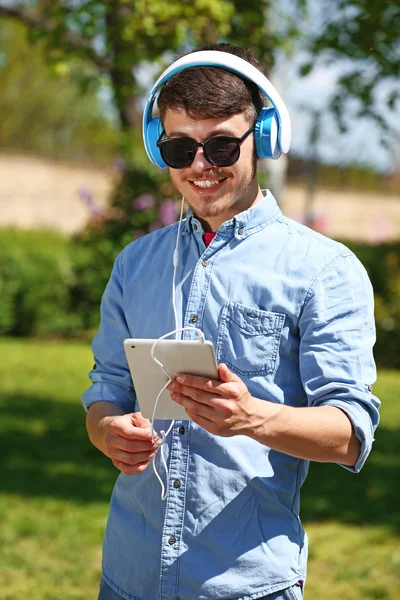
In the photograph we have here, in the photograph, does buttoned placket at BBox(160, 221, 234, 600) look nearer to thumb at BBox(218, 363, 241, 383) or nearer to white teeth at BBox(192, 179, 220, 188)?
white teeth at BBox(192, 179, 220, 188)

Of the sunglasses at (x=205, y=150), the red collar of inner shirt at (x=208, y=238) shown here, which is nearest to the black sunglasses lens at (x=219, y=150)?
the sunglasses at (x=205, y=150)

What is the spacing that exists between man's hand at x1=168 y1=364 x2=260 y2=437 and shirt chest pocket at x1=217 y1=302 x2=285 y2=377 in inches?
7.6

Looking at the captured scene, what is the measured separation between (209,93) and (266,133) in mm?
174

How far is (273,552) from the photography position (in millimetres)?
2023

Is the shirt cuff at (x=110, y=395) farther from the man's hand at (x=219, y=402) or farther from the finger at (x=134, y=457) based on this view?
the man's hand at (x=219, y=402)

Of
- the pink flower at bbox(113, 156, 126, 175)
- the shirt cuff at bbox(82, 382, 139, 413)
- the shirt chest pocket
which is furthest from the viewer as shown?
the pink flower at bbox(113, 156, 126, 175)

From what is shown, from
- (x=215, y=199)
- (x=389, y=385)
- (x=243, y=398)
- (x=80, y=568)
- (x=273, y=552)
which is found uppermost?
(x=215, y=199)

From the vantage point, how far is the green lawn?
4.90 meters

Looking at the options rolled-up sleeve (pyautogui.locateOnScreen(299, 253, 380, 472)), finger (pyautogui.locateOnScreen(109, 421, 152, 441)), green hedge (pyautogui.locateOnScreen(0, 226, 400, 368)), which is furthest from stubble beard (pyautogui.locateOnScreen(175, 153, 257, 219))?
green hedge (pyautogui.locateOnScreen(0, 226, 400, 368))

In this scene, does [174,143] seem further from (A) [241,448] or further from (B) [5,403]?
(B) [5,403]

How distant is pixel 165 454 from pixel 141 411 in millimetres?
149

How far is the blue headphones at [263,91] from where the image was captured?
6.75ft

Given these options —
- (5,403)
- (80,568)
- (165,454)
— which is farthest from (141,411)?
(5,403)

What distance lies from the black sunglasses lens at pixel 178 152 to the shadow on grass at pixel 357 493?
4.21 meters
